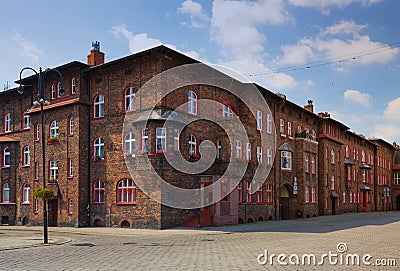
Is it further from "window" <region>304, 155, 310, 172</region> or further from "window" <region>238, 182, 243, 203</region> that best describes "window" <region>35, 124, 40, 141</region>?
"window" <region>304, 155, 310, 172</region>

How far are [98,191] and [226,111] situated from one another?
432 inches

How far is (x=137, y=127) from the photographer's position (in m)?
29.9

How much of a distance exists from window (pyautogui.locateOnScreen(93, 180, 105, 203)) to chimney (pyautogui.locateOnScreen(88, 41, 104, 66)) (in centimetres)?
873

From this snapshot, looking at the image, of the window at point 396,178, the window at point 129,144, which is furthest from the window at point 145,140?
the window at point 396,178

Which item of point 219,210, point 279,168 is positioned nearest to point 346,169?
point 279,168

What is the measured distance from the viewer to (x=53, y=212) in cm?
3419

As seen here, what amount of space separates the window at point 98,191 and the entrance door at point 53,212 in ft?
10.9

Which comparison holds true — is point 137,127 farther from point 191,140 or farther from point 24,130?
point 24,130

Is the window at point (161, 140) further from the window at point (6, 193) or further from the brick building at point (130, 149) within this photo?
the window at point (6, 193)

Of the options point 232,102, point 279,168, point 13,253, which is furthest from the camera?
point 279,168

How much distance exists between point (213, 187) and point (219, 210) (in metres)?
1.54

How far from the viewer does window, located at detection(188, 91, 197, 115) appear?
Result: 3173 cm

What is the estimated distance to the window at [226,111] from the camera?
3547cm

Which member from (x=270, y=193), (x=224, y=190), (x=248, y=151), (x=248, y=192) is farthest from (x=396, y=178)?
(x=224, y=190)
